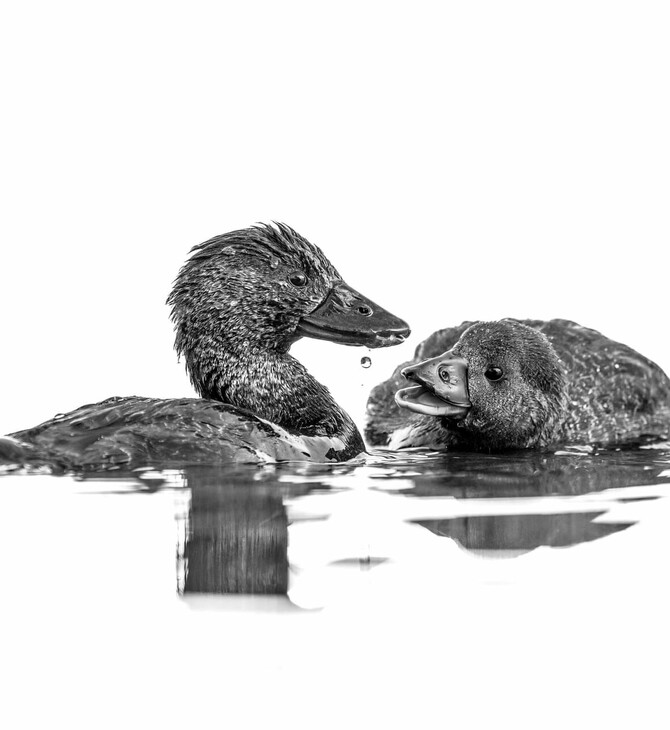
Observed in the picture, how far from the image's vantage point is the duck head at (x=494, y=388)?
29.6 ft

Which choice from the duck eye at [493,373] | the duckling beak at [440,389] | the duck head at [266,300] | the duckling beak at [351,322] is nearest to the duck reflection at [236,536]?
the duck head at [266,300]

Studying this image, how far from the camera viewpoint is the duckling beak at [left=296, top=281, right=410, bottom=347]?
8898 millimetres

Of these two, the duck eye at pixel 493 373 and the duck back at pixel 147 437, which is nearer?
the duck back at pixel 147 437

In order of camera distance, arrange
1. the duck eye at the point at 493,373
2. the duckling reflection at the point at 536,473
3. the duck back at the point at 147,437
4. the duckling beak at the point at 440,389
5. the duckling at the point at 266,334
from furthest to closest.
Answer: the duck eye at the point at 493,373 < the duckling beak at the point at 440,389 < the duckling at the point at 266,334 < the duck back at the point at 147,437 < the duckling reflection at the point at 536,473

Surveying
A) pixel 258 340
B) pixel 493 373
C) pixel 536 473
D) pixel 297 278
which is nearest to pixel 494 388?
pixel 493 373

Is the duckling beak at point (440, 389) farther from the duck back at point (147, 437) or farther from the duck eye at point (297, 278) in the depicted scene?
the duck back at point (147, 437)

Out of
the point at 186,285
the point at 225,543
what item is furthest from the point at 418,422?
the point at 225,543

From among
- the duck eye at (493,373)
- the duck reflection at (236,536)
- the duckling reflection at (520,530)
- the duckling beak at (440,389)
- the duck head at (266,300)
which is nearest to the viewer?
the duck reflection at (236,536)

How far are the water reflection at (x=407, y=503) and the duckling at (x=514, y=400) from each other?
0.31 m

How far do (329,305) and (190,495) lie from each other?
6.85ft

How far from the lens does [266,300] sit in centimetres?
873

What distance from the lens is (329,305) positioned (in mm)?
8945

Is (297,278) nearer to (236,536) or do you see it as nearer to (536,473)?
(536,473)

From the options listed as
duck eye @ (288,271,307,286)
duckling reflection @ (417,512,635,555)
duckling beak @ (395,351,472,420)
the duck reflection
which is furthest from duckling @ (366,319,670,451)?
duckling reflection @ (417,512,635,555)
